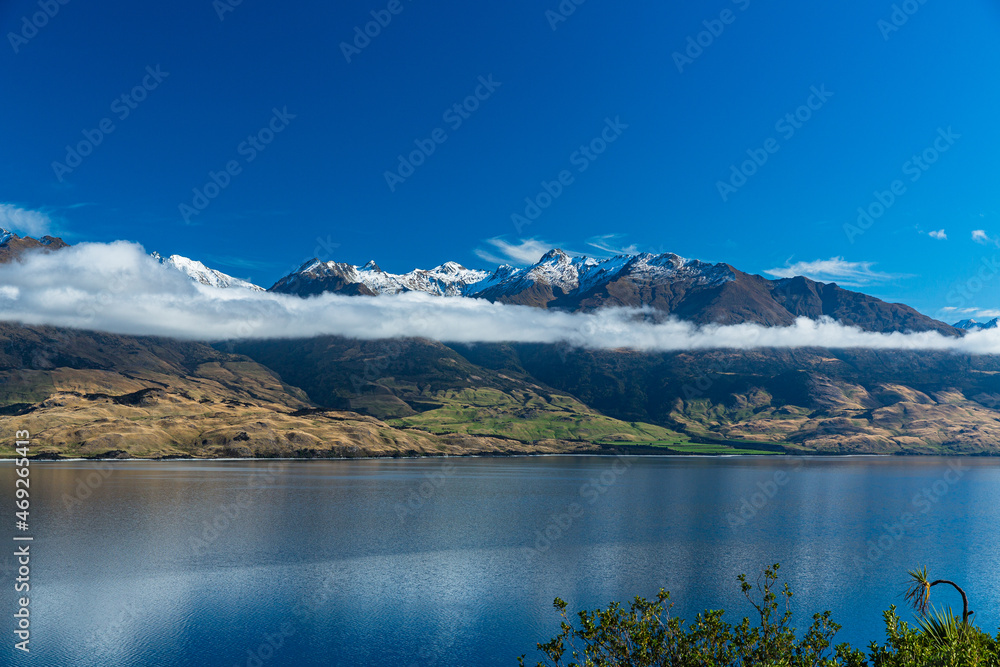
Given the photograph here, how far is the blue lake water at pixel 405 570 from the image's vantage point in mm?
65125

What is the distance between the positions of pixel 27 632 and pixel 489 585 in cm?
5360

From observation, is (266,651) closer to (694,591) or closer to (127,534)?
(694,591)

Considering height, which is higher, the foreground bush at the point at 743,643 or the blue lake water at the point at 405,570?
the foreground bush at the point at 743,643

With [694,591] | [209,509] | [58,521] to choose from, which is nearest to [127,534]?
[58,521]

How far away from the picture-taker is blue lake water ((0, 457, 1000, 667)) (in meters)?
65.1

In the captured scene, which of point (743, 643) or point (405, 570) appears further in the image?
point (405, 570)

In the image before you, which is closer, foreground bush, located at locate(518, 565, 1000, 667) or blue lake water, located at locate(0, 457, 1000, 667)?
foreground bush, located at locate(518, 565, 1000, 667)

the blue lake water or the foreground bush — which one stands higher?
the foreground bush

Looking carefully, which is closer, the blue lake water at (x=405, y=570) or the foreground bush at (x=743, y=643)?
the foreground bush at (x=743, y=643)

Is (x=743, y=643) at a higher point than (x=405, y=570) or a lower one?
higher

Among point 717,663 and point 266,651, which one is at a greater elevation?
point 717,663

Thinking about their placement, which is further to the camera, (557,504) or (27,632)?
(557,504)

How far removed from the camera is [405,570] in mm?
94688

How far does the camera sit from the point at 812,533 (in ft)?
447
